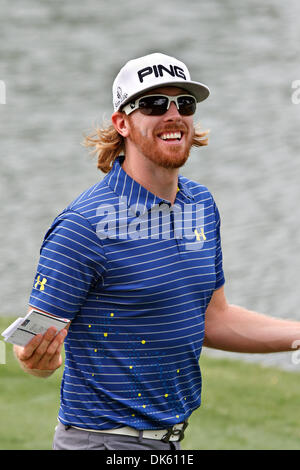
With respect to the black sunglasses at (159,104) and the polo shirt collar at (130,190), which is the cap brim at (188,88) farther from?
the polo shirt collar at (130,190)

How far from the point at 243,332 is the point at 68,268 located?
3.83 feet

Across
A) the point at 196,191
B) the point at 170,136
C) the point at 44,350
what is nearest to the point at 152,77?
the point at 170,136

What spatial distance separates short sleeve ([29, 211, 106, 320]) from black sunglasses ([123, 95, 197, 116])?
0.61 m

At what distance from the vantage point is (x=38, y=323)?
10.7ft

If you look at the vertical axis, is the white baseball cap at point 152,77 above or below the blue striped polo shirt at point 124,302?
above

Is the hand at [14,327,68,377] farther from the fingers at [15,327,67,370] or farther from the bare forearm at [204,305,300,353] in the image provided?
the bare forearm at [204,305,300,353]

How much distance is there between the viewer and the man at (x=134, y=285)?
3.42 metres

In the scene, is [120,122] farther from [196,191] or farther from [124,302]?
[124,302]

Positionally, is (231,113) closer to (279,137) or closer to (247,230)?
(279,137)

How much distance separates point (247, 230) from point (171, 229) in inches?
397

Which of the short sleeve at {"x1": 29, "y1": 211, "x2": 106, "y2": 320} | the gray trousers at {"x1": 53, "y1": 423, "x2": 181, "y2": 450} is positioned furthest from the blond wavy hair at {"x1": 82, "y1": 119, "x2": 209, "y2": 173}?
the gray trousers at {"x1": 53, "y1": 423, "x2": 181, "y2": 450}

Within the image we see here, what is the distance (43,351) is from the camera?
3287 millimetres

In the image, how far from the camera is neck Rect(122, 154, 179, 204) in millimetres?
3736

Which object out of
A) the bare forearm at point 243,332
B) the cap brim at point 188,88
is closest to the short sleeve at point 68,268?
the cap brim at point 188,88
